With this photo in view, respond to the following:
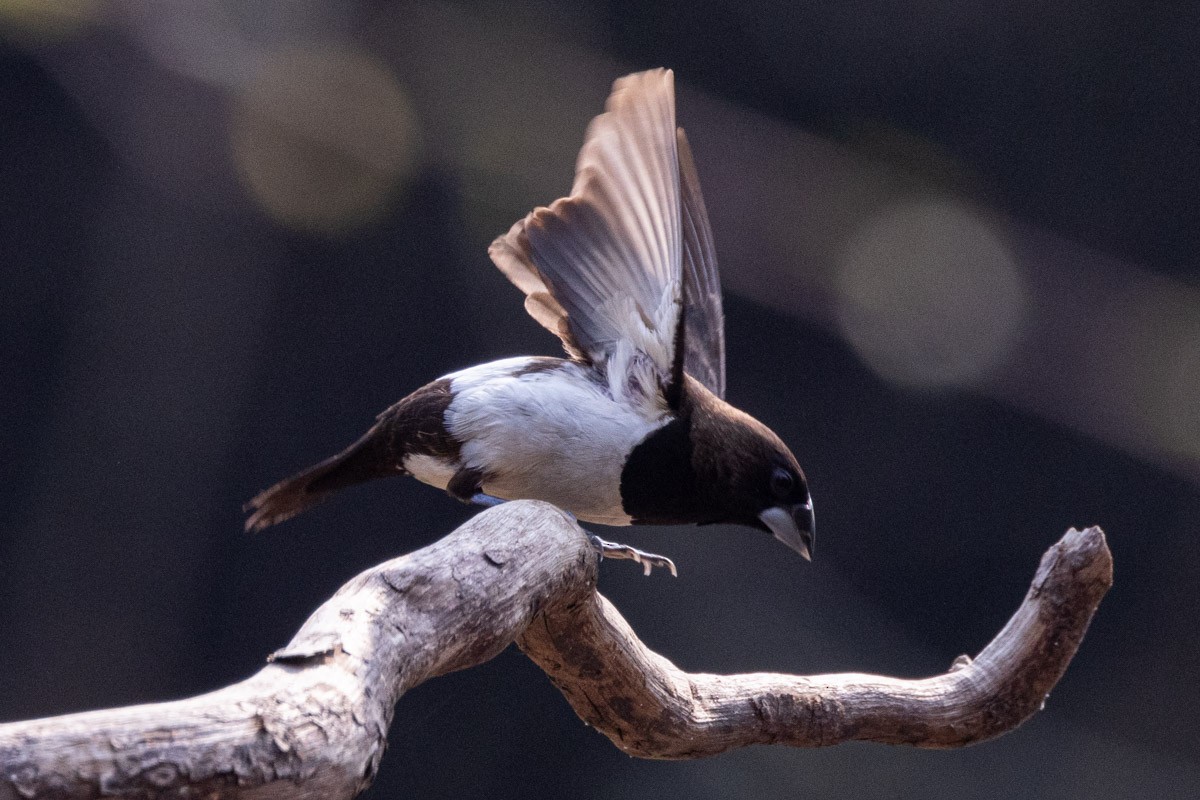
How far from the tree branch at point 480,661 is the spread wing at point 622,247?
19.9 inches

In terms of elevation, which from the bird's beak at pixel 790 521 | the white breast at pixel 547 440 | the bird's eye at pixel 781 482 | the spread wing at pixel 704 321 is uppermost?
the spread wing at pixel 704 321

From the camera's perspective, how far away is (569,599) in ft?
4.72

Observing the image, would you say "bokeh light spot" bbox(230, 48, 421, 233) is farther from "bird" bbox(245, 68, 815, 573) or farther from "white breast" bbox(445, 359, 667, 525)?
"white breast" bbox(445, 359, 667, 525)

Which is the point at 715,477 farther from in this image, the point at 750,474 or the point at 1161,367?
the point at 1161,367

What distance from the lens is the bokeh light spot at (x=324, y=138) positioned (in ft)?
12.9

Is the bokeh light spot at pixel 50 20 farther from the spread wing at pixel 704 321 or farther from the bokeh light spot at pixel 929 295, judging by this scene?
the bokeh light spot at pixel 929 295

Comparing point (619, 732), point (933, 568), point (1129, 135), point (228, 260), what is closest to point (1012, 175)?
point (1129, 135)

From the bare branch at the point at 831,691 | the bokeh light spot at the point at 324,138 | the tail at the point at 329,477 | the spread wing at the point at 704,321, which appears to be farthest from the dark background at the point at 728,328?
the bare branch at the point at 831,691

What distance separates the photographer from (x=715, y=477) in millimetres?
1934

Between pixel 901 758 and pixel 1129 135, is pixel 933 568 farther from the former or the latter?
pixel 1129 135

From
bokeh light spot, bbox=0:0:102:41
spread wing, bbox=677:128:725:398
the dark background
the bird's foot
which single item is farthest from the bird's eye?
bokeh light spot, bbox=0:0:102:41

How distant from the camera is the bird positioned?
1.84 meters

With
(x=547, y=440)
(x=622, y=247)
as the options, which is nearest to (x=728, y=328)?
(x=622, y=247)

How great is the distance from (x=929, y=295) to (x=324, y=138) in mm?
2281
